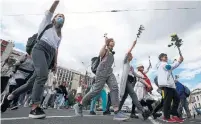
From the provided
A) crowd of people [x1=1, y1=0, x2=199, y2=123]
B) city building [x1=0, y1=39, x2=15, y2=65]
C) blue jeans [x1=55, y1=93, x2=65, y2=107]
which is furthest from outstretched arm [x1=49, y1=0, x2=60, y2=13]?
blue jeans [x1=55, y1=93, x2=65, y2=107]

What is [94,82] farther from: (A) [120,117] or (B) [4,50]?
(B) [4,50]

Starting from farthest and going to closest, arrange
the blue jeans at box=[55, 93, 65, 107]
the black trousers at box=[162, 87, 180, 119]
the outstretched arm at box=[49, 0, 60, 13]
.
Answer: the blue jeans at box=[55, 93, 65, 107] → the black trousers at box=[162, 87, 180, 119] → the outstretched arm at box=[49, 0, 60, 13]

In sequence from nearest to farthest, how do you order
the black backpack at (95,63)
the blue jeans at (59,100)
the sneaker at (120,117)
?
the sneaker at (120,117), the black backpack at (95,63), the blue jeans at (59,100)

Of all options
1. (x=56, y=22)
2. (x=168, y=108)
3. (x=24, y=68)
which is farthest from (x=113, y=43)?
(x=24, y=68)

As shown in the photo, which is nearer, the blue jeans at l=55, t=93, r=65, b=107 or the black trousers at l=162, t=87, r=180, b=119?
the black trousers at l=162, t=87, r=180, b=119

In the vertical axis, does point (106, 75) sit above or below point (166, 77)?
below

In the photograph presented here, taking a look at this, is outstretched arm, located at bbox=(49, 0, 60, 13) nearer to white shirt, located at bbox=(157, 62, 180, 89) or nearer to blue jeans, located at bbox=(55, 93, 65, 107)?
white shirt, located at bbox=(157, 62, 180, 89)

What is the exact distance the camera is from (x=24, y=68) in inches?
218

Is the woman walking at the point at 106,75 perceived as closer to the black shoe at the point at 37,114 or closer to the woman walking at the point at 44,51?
the woman walking at the point at 44,51

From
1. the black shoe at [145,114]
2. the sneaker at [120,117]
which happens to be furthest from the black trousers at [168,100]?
the sneaker at [120,117]

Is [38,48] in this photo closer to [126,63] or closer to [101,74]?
[101,74]

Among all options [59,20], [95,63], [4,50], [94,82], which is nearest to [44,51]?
[59,20]

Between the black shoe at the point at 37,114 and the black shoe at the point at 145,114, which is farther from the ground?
the black shoe at the point at 145,114

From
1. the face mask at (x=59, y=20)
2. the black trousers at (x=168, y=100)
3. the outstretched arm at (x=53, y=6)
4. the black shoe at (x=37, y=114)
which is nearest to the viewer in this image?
the black shoe at (x=37, y=114)
